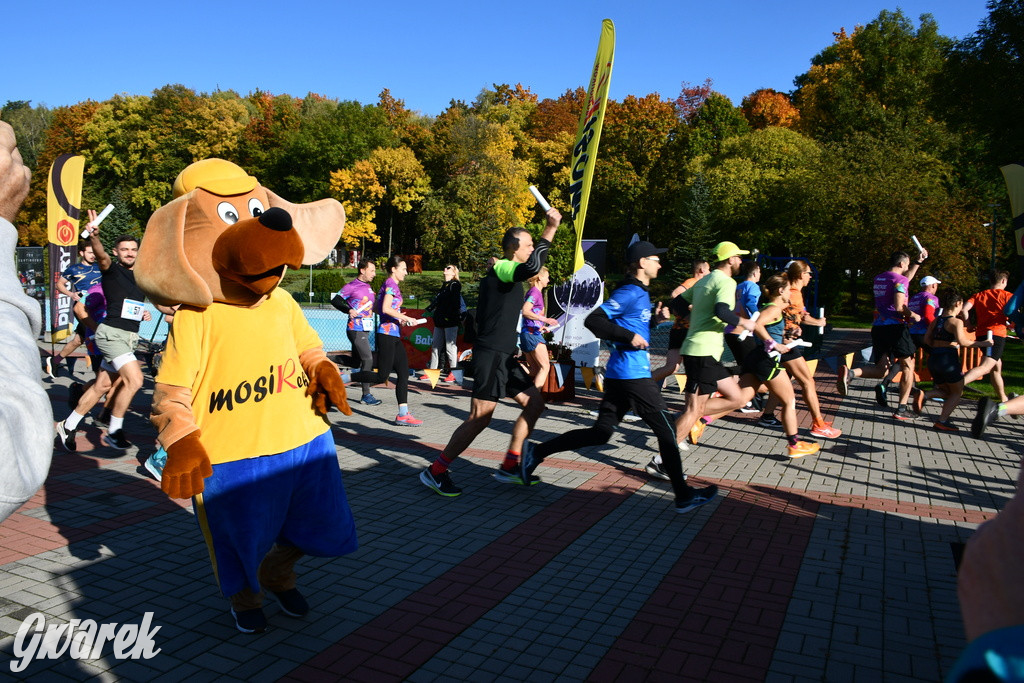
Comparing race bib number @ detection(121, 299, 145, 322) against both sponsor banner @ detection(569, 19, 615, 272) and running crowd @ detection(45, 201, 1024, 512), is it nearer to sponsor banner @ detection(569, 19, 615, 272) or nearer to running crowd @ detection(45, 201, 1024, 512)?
running crowd @ detection(45, 201, 1024, 512)

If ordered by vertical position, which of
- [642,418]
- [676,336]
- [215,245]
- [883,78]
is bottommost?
[642,418]

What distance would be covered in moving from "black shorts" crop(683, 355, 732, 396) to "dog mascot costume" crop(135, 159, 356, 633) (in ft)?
13.5

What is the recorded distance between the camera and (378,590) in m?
4.34

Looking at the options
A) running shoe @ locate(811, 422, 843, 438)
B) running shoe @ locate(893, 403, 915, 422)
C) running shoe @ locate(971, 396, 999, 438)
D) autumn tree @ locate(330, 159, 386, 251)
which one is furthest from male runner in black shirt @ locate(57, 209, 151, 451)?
autumn tree @ locate(330, 159, 386, 251)

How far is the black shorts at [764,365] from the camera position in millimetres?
7637

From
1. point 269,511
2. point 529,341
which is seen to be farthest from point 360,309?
point 269,511

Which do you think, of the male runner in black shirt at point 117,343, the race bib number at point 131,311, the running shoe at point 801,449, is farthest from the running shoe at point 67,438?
the running shoe at point 801,449

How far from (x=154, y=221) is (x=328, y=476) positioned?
145 centimetres

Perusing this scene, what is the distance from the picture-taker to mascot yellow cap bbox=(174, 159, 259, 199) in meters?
3.77

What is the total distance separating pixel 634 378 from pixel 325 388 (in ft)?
9.08

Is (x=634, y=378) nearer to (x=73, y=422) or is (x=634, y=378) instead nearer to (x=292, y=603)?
(x=292, y=603)

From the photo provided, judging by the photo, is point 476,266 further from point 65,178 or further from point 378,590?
point 378,590

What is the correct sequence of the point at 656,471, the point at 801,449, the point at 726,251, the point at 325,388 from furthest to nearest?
the point at 801,449 < the point at 726,251 < the point at 656,471 < the point at 325,388

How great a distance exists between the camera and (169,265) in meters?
3.52
